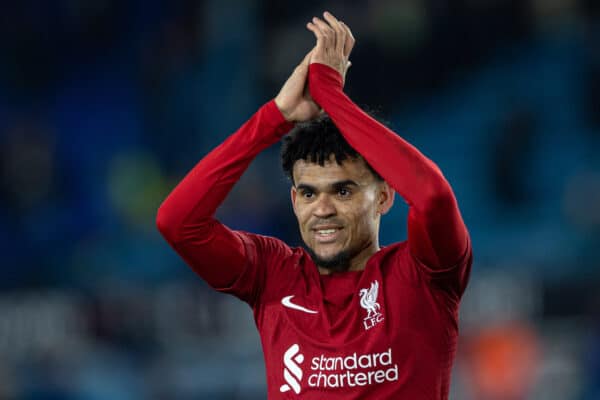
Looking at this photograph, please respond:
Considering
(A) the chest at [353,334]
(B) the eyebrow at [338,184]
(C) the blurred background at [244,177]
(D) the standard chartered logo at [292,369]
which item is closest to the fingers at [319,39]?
(B) the eyebrow at [338,184]

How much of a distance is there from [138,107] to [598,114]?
183 inches

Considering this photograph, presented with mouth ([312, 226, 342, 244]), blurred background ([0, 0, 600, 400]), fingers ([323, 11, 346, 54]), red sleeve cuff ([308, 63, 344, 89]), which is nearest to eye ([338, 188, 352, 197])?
mouth ([312, 226, 342, 244])

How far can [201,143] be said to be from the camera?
9648 mm

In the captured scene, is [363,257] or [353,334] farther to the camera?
[363,257]

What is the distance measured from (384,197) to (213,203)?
57 cm

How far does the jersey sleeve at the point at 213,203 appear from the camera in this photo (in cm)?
315

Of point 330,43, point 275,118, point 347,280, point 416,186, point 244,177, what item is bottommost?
point 347,280

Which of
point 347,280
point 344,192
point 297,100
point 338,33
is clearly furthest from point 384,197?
point 338,33

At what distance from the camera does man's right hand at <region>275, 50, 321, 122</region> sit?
3145 mm

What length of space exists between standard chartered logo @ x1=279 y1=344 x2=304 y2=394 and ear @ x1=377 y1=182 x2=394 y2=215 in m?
0.54

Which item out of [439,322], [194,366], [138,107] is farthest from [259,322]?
[138,107]

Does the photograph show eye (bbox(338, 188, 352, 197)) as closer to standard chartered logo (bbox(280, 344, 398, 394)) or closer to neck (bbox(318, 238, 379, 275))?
neck (bbox(318, 238, 379, 275))

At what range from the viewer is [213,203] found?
3160 mm

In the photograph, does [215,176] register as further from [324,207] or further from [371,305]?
[371,305]
